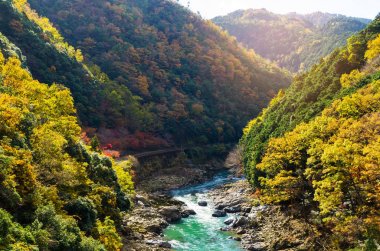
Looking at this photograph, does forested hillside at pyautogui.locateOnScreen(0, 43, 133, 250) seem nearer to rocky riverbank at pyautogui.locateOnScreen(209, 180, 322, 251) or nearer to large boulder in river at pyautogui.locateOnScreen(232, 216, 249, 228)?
large boulder in river at pyautogui.locateOnScreen(232, 216, 249, 228)

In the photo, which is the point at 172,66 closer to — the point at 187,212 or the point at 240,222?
the point at 187,212

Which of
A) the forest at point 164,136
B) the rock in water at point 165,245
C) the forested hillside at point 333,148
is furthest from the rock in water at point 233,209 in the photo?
the rock in water at point 165,245

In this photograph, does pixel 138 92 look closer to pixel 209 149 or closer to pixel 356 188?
pixel 209 149

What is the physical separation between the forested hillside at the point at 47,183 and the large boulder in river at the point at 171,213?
7822 mm

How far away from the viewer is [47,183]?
34.5 meters

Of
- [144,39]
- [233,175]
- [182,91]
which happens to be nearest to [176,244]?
[233,175]

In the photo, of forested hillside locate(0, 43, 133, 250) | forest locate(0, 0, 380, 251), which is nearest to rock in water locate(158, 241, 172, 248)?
forest locate(0, 0, 380, 251)

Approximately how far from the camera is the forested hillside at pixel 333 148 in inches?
1217

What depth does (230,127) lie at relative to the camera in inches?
4751

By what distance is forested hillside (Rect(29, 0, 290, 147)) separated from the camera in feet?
383

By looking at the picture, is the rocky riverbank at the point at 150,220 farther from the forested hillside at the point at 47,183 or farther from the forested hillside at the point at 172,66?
the forested hillside at the point at 172,66

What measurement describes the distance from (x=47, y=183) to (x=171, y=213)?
2504 centimetres

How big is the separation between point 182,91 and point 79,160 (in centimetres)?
8642

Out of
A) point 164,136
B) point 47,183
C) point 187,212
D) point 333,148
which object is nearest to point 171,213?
point 187,212
